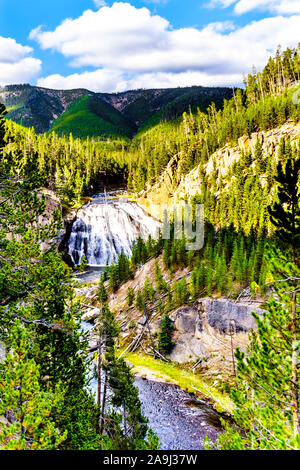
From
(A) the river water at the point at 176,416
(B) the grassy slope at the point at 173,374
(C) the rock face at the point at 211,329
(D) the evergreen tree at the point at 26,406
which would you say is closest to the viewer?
(D) the evergreen tree at the point at 26,406

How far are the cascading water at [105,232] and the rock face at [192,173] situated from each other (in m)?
10.1

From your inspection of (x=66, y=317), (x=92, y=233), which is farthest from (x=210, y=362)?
(x=92, y=233)

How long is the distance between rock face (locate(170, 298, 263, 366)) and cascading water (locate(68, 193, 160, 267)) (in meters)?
29.5

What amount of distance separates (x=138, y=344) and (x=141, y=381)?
248 inches

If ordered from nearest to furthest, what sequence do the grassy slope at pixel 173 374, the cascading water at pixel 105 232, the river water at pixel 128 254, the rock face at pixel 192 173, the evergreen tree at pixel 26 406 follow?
the evergreen tree at pixel 26 406 → the river water at pixel 128 254 → the grassy slope at pixel 173 374 → the rock face at pixel 192 173 → the cascading water at pixel 105 232

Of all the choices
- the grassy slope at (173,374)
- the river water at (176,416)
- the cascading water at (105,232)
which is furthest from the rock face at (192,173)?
the river water at (176,416)

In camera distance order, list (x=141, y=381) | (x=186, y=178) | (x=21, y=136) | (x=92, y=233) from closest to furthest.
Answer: (x=141, y=381), (x=92, y=233), (x=186, y=178), (x=21, y=136)

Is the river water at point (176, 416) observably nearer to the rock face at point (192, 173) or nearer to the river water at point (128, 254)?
the river water at point (128, 254)

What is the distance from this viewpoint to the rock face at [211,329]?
28.7 metres

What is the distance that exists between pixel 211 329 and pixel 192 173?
58691 mm

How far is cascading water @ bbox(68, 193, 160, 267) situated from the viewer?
63.5m

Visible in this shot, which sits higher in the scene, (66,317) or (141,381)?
(66,317)

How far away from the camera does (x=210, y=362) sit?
1150 inches

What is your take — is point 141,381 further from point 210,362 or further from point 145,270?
point 145,270
